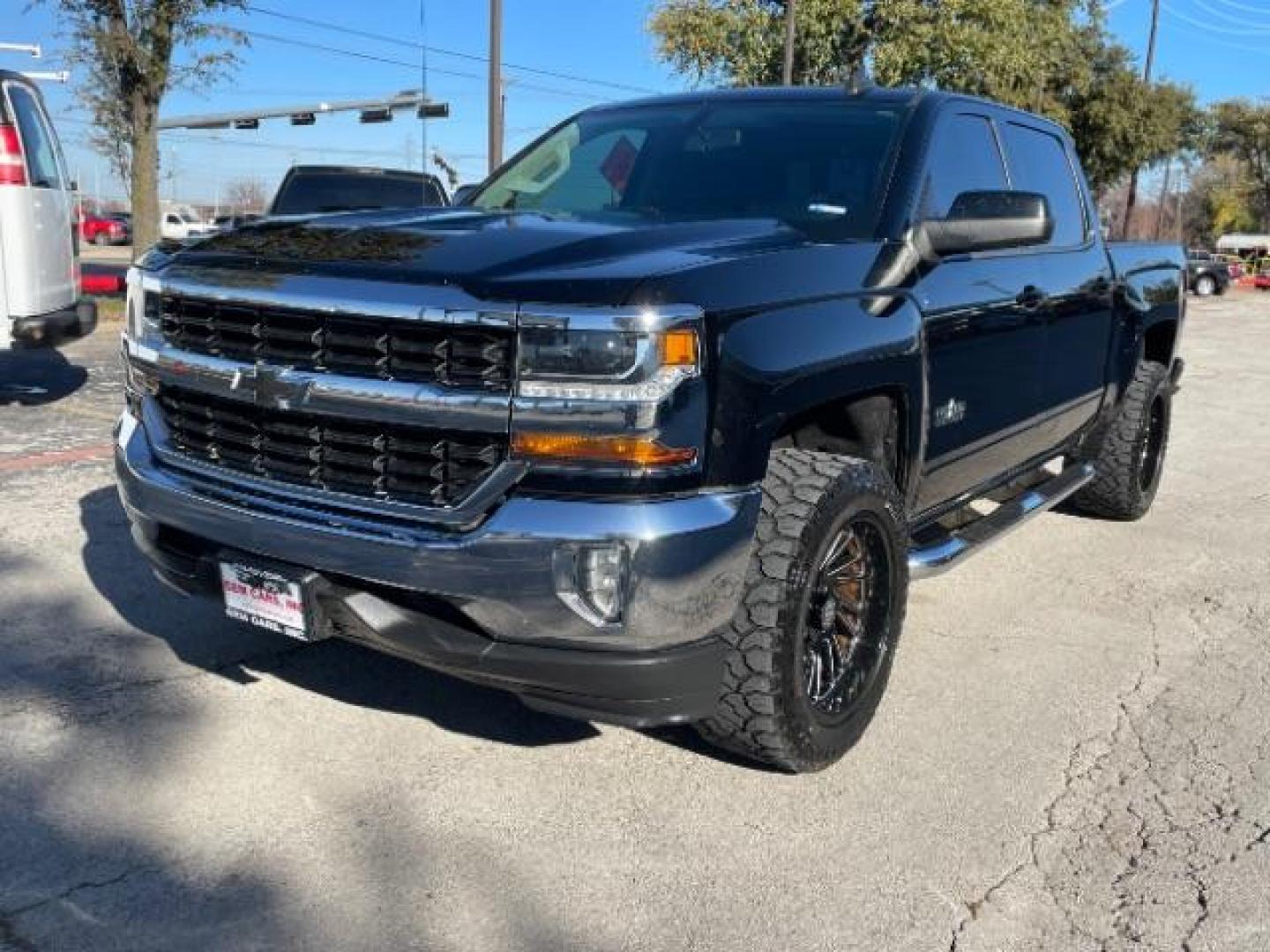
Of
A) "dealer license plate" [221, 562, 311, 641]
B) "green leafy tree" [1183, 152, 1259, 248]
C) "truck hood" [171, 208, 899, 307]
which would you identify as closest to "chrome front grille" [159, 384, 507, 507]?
"dealer license plate" [221, 562, 311, 641]

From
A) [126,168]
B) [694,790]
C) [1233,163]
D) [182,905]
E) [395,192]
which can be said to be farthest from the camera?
[1233,163]

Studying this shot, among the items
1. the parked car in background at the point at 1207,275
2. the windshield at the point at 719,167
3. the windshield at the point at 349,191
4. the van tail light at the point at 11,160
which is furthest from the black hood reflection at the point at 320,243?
the parked car in background at the point at 1207,275

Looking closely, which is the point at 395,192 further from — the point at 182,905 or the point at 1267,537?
the point at 182,905

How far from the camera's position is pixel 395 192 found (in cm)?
1231

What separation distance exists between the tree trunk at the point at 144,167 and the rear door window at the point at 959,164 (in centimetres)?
1317

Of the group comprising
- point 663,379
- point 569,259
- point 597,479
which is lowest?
point 597,479

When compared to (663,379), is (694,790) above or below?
below

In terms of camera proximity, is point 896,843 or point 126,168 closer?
point 896,843

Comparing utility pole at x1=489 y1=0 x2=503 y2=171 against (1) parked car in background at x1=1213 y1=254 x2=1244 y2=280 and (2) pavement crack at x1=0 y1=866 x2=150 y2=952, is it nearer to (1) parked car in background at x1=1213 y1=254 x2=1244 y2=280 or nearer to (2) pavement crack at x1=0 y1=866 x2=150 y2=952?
(2) pavement crack at x1=0 y1=866 x2=150 y2=952

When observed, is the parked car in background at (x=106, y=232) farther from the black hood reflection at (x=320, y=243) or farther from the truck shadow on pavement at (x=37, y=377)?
the black hood reflection at (x=320, y=243)

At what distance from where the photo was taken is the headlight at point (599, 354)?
2592 mm

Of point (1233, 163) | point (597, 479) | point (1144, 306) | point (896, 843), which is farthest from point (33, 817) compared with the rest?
point (1233, 163)

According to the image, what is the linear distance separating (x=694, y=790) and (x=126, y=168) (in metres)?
37.3

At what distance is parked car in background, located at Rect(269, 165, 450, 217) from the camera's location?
11.7m
